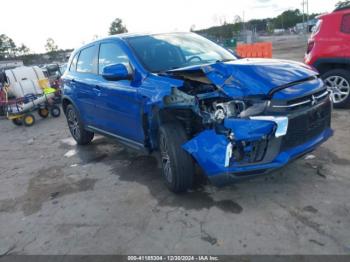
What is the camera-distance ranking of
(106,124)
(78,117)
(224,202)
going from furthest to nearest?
1. (78,117)
2. (106,124)
3. (224,202)

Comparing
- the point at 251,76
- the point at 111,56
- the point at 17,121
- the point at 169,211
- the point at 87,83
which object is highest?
the point at 111,56

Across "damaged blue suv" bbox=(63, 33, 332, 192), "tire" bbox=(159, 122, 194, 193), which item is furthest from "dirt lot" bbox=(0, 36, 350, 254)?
"damaged blue suv" bbox=(63, 33, 332, 192)

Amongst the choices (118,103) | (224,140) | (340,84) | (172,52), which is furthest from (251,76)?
(340,84)

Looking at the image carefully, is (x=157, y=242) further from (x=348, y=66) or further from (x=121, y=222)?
(x=348, y=66)

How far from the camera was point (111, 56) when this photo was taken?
474 centimetres

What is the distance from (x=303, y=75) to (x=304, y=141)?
69cm

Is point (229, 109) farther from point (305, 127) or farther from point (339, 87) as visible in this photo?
point (339, 87)

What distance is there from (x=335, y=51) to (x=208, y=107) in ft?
14.7

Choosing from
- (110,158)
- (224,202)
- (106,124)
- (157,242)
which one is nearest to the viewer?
(157,242)

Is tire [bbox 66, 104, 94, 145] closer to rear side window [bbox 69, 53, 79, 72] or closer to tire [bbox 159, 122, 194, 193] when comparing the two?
rear side window [bbox 69, 53, 79, 72]

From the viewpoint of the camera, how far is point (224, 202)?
3631 millimetres

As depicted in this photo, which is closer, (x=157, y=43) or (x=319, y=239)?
(x=319, y=239)

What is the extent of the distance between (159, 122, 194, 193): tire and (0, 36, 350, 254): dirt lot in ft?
0.70

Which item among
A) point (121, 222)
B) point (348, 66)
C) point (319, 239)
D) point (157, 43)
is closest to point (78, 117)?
point (157, 43)
